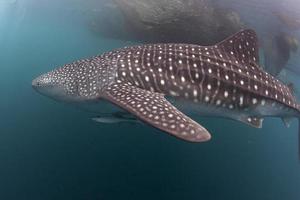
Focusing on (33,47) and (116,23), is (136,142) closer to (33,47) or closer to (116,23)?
(116,23)

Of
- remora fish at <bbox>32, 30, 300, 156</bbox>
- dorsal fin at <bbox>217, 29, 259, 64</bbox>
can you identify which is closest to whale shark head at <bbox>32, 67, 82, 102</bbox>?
remora fish at <bbox>32, 30, 300, 156</bbox>

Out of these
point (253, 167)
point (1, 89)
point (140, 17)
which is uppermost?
point (140, 17)

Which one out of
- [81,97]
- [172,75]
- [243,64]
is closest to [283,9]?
[243,64]

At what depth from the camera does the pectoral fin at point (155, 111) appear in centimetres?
428

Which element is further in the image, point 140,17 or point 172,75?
point 140,17

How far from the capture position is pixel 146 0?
1506cm

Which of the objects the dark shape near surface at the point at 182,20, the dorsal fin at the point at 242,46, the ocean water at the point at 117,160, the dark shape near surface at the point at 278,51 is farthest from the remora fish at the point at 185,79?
the dark shape near surface at the point at 278,51

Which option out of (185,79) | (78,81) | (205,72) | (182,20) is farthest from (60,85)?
(182,20)

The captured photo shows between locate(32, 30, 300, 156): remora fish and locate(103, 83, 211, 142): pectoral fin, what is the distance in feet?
0.12

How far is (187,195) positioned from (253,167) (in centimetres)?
537

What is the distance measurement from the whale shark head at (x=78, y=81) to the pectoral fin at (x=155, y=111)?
0.35 m

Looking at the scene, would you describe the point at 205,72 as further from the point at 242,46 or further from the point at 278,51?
the point at 278,51

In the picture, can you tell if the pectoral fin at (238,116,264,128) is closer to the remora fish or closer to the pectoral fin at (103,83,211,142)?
the remora fish

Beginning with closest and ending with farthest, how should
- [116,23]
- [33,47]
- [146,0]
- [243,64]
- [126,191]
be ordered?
[243,64] → [126,191] → [146,0] → [116,23] → [33,47]
